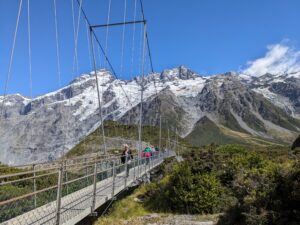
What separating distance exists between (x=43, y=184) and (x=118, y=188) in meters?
5.48

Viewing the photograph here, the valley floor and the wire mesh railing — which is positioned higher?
the wire mesh railing

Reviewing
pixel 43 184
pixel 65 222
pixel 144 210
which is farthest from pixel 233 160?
pixel 65 222

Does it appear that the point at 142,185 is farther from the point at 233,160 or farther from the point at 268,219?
the point at 268,219

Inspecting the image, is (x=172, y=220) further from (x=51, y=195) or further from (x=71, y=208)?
(x=51, y=195)

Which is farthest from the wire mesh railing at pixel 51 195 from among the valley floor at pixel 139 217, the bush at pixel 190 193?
the bush at pixel 190 193

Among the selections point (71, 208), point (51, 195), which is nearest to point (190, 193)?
point (71, 208)

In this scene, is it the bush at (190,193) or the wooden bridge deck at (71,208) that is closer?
the wooden bridge deck at (71,208)

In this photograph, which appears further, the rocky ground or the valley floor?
the valley floor

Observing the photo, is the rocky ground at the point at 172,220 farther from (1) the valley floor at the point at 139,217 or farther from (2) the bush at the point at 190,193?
(2) the bush at the point at 190,193

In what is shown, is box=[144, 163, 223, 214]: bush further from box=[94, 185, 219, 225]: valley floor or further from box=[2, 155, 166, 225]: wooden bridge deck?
box=[2, 155, 166, 225]: wooden bridge deck

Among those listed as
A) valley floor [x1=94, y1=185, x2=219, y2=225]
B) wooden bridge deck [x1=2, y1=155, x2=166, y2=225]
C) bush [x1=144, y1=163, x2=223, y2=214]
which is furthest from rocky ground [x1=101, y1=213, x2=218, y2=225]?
wooden bridge deck [x1=2, y1=155, x2=166, y2=225]

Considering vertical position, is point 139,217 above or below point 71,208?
below

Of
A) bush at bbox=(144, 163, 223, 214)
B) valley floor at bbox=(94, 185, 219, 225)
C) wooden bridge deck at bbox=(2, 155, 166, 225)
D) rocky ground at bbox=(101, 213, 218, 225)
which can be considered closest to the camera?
wooden bridge deck at bbox=(2, 155, 166, 225)

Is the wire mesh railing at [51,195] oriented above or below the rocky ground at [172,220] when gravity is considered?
above
